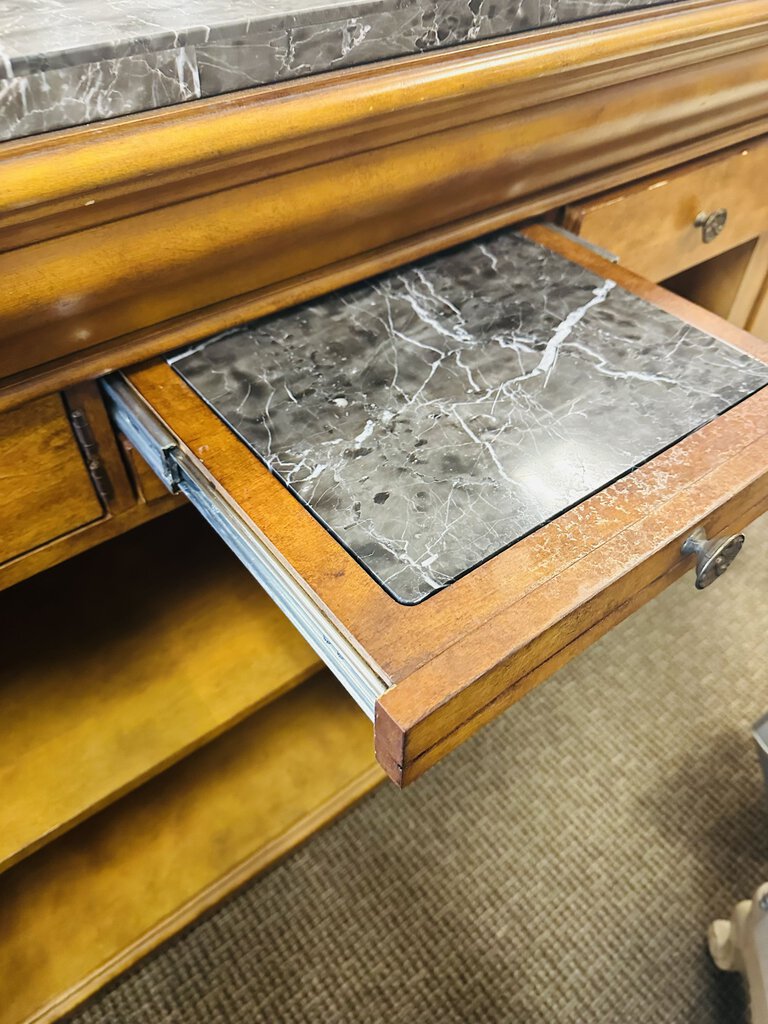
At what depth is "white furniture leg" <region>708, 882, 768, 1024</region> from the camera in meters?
0.61

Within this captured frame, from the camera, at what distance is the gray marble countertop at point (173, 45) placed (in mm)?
371

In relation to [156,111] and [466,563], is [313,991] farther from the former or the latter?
[156,111]

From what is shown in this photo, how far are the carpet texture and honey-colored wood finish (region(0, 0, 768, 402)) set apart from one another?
57 centimetres

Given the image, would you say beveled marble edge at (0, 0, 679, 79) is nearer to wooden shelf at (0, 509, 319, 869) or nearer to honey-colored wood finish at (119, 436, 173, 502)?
honey-colored wood finish at (119, 436, 173, 502)

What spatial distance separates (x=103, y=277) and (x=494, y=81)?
28 centimetres

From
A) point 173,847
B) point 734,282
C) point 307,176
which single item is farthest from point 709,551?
point 734,282

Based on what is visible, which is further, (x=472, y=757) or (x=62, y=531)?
(x=472, y=757)

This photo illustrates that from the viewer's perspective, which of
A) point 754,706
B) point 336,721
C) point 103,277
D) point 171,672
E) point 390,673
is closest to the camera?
point 390,673

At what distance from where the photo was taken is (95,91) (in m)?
0.39

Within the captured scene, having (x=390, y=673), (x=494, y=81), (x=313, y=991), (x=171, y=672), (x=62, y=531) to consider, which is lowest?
(x=313, y=991)

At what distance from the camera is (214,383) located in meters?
0.47

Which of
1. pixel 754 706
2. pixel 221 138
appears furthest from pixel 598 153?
pixel 754 706

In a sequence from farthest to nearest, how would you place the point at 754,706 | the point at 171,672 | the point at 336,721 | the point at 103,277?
1. the point at 754,706
2. the point at 336,721
3. the point at 171,672
4. the point at 103,277

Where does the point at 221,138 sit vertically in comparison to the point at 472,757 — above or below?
above
